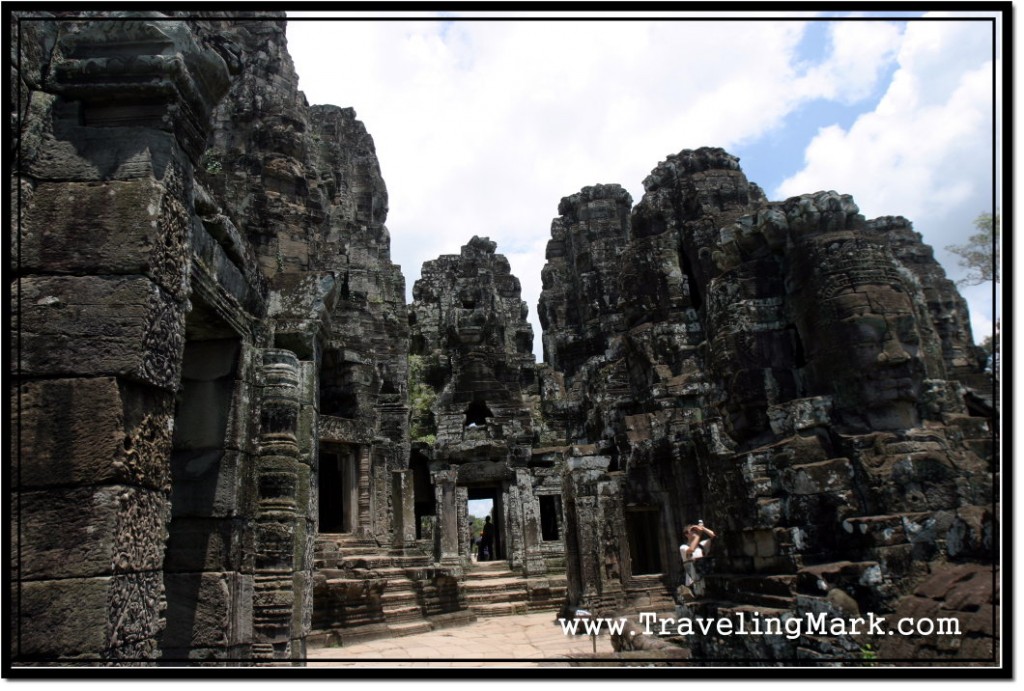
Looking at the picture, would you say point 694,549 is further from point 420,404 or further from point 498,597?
point 420,404

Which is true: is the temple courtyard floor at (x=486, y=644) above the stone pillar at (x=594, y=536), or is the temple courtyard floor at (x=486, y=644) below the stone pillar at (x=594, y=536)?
below

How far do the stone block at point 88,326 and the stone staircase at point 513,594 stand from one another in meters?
15.0

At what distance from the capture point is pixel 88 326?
356cm

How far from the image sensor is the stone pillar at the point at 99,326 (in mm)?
3305

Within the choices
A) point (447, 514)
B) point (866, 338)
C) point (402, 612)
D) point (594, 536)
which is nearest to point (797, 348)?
point (866, 338)

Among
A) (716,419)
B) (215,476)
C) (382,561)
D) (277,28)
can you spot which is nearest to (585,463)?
(716,419)

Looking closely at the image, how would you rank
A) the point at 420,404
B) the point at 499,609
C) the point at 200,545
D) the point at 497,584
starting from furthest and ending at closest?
the point at 420,404
the point at 497,584
the point at 499,609
the point at 200,545

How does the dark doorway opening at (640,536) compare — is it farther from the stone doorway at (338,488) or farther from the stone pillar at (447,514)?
the stone doorway at (338,488)

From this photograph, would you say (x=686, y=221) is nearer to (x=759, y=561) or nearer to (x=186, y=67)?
(x=759, y=561)

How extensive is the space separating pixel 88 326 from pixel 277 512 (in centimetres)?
293

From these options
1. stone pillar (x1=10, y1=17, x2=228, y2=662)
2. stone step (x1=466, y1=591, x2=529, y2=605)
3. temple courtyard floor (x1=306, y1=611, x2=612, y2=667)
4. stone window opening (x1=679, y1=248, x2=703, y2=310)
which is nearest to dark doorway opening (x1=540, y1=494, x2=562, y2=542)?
stone step (x1=466, y1=591, x2=529, y2=605)

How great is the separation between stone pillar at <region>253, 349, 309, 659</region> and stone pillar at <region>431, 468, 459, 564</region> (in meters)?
13.5

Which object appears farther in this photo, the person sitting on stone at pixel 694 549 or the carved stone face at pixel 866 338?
the person sitting on stone at pixel 694 549

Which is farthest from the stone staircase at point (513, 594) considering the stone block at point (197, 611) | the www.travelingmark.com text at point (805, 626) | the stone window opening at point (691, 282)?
the stone block at point (197, 611)
